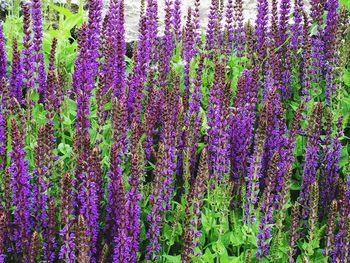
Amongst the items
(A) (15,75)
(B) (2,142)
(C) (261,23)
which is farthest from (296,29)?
(B) (2,142)

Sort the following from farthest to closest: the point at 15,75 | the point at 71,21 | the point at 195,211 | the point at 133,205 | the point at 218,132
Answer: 1. the point at 71,21
2. the point at 15,75
3. the point at 218,132
4. the point at 195,211
5. the point at 133,205

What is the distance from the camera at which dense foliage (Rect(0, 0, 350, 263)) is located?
4234mm

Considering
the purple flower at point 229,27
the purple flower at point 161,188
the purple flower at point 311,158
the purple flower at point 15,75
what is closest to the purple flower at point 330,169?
the purple flower at point 311,158

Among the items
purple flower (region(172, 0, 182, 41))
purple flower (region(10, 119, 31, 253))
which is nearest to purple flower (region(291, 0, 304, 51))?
purple flower (region(172, 0, 182, 41))

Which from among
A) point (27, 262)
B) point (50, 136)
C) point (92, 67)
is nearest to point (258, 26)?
point (92, 67)

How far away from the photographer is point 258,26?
6441 mm

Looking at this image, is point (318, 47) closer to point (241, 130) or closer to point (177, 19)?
point (177, 19)

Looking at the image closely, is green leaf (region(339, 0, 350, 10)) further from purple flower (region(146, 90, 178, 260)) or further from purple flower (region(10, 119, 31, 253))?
purple flower (region(10, 119, 31, 253))

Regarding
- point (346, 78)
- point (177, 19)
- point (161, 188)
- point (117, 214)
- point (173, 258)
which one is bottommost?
point (173, 258)

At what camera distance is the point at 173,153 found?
460 cm

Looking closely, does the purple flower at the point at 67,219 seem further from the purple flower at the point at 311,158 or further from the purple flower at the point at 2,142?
the purple flower at the point at 311,158

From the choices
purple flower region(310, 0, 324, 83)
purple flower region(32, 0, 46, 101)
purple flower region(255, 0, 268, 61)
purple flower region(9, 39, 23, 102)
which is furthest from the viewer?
purple flower region(255, 0, 268, 61)

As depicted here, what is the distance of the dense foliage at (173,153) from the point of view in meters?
4.23

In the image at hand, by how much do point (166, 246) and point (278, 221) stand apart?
34.4 inches
